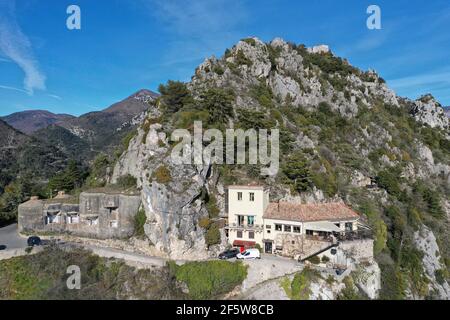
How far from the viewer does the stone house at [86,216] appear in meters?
40.2

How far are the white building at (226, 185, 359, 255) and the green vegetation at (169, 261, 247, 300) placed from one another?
4.79 meters

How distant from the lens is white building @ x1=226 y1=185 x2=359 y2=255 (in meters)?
35.5

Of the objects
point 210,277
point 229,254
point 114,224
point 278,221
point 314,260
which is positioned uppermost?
point 278,221

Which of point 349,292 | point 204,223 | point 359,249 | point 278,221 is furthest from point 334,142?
point 349,292

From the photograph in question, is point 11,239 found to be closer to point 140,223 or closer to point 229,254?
point 140,223

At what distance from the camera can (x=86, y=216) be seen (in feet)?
137

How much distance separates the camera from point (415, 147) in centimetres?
7631

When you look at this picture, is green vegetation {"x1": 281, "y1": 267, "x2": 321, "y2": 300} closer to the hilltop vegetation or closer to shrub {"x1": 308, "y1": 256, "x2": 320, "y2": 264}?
shrub {"x1": 308, "y1": 256, "x2": 320, "y2": 264}

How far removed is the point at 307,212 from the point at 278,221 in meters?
3.41

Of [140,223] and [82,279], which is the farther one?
[140,223]

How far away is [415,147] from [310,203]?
159ft

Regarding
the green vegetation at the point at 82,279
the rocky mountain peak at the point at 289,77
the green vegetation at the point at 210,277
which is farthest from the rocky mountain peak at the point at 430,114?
the green vegetation at the point at 82,279

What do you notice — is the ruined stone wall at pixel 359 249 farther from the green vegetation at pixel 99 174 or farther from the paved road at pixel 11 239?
the paved road at pixel 11 239
